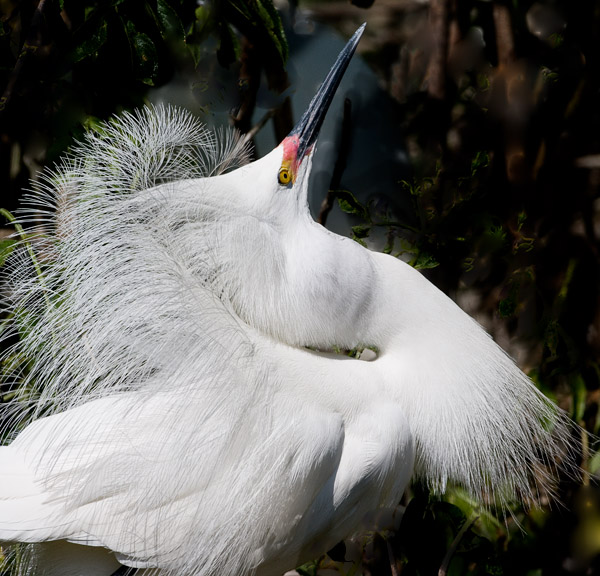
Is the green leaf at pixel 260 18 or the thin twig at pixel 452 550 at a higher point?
the green leaf at pixel 260 18

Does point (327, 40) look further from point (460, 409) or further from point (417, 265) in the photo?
point (460, 409)

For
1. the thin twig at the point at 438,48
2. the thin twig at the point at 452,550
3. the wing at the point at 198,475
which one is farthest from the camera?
the thin twig at the point at 438,48

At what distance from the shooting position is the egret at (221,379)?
654 millimetres

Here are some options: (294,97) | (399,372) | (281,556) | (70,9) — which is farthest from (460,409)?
(70,9)

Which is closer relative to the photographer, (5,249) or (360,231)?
(5,249)

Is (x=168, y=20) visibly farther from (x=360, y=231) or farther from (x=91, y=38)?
(x=360, y=231)

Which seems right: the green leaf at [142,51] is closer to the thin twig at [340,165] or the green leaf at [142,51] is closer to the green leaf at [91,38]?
the green leaf at [91,38]

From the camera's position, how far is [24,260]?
79 cm

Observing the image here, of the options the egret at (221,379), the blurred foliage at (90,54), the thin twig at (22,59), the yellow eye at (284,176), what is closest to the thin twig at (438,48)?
the blurred foliage at (90,54)

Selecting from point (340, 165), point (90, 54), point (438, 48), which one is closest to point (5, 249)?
point (90, 54)

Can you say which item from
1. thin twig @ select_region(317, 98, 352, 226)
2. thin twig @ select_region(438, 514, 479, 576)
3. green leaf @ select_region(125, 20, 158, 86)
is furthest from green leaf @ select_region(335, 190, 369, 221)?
thin twig @ select_region(438, 514, 479, 576)

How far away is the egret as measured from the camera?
654 millimetres

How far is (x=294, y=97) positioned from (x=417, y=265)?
45 centimetres

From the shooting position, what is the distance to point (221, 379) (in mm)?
663
